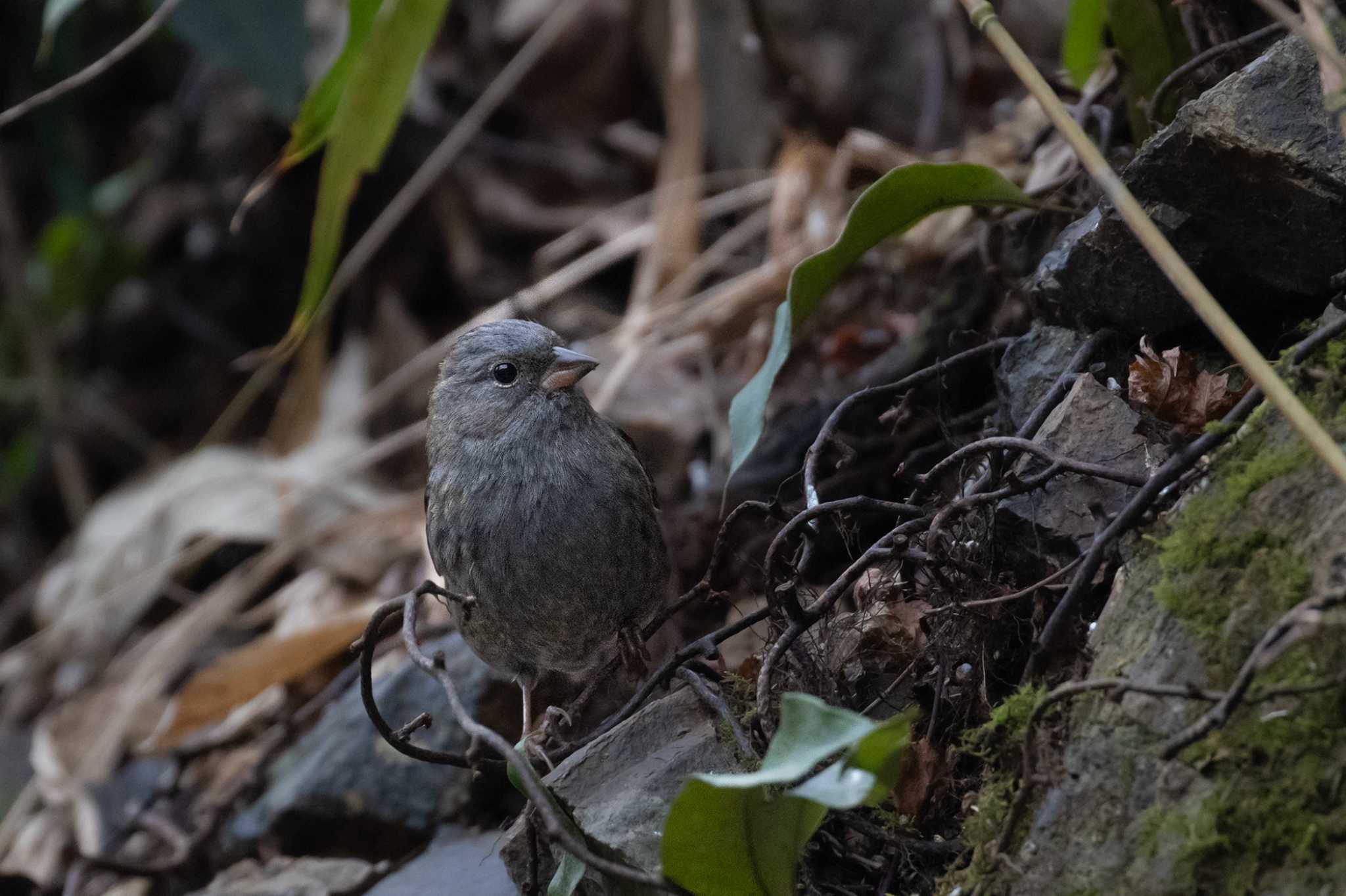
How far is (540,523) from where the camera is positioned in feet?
9.86

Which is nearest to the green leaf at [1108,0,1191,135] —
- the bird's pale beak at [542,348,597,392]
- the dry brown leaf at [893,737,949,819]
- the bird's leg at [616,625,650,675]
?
the bird's pale beak at [542,348,597,392]

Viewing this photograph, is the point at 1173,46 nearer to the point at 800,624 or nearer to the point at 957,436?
the point at 957,436

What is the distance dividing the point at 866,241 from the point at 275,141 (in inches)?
189

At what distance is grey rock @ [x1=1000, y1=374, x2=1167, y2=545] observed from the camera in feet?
7.23

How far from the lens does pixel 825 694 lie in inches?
93.9

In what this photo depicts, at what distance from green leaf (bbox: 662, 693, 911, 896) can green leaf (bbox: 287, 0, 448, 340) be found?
1987mm

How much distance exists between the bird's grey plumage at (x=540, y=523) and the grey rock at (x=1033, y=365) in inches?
36.1

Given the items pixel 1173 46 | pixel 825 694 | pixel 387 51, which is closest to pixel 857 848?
pixel 825 694

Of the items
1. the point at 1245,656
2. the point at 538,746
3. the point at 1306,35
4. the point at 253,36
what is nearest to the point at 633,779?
the point at 538,746

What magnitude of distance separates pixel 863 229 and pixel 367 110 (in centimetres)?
149

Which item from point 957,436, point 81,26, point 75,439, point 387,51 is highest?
point 81,26

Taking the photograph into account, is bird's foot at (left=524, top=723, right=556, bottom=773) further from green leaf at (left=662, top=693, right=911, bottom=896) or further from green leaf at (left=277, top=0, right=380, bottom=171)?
green leaf at (left=277, top=0, right=380, bottom=171)

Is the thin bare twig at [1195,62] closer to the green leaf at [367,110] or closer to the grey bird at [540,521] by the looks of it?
the grey bird at [540,521]

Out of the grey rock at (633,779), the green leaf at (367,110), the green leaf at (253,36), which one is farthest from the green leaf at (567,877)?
the green leaf at (253,36)
